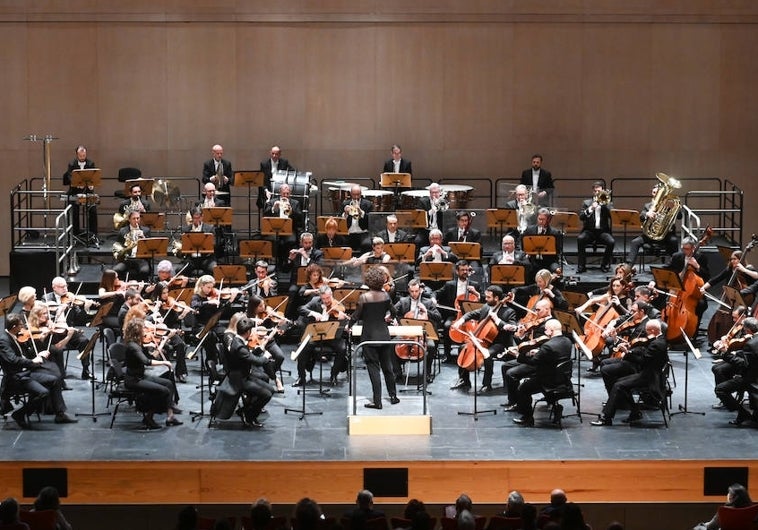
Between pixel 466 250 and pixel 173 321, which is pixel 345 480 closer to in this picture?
pixel 173 321

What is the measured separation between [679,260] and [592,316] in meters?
2.13

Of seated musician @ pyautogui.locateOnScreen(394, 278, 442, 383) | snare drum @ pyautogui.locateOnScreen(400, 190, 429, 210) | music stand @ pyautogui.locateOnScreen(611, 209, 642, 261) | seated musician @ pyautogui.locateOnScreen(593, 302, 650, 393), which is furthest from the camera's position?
snare drum @ pyautogui.locateOnScreen(400, 190, 429, 210)

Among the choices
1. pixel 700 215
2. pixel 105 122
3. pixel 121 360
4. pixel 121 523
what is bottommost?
pixel 121 523

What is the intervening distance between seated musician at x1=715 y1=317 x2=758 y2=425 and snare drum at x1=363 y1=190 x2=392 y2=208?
19.4 feet

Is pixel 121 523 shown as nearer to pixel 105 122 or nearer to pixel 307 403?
pixel 307 403

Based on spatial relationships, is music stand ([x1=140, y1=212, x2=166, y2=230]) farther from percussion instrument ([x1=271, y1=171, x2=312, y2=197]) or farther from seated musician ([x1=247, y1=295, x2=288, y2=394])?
seated musician ([x1=247, y1=295, x2=288, y2=394])

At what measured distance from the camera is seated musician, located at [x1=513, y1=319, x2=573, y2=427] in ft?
41.3

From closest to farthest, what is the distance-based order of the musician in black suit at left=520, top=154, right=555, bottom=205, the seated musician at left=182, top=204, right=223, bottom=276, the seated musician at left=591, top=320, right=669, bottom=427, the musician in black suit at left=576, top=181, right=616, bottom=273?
1. the seated musician at left=591, top=320, right=669, bottom=427
2. the seated musician at left=182, top=204, right=223, bottom=276
3. the musician in black suit at left=576, top=181, right=616, bottom=273
4. the musician in black suit at left=520, top=154, right=555, bottom=205

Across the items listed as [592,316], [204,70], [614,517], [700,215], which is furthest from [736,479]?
[204,70]

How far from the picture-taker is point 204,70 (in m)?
20.0

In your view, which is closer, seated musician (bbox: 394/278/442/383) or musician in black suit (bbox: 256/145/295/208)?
seated musician (bbox: 394/278/442/383)

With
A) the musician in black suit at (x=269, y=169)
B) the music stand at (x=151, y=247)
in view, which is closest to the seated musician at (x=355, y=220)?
the musician in black suit at (x=269, y=169)

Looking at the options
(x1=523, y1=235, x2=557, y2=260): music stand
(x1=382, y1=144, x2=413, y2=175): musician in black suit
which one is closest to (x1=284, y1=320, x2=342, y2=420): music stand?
(x1=523, y1=235, x2=557, y2=260): music stand

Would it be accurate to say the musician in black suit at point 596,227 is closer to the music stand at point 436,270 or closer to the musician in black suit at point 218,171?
the music stand at point 436,270
